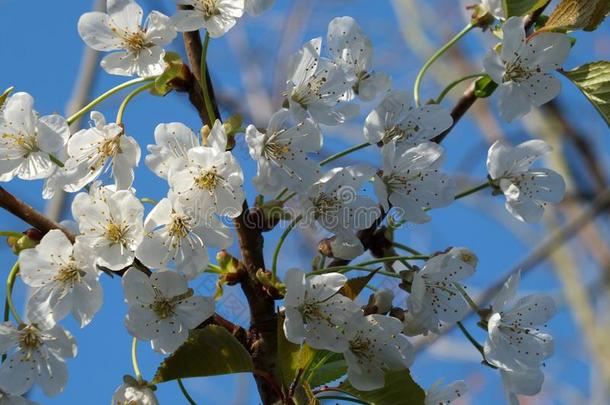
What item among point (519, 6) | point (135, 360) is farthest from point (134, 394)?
point (519, 6)

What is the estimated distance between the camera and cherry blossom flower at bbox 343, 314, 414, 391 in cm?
136

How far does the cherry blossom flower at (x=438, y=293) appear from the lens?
1.44m

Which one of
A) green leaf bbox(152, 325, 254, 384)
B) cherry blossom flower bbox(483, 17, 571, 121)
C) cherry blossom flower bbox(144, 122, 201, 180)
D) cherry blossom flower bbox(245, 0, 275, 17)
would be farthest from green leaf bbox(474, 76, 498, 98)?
green leaf bbox(152, 325, 254, 384)

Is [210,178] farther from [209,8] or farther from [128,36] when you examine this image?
[128,36]

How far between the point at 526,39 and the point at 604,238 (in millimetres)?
5257

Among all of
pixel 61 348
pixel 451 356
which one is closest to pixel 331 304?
pixel 61 348

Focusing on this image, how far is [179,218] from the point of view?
4.27 feet

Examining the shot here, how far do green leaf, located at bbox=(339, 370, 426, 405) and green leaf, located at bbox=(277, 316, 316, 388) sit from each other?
0.45 ft

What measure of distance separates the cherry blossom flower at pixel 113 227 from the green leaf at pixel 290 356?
0.25 meters

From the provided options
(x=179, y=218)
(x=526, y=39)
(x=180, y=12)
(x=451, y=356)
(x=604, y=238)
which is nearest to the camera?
Answer: (x=179, y=218)

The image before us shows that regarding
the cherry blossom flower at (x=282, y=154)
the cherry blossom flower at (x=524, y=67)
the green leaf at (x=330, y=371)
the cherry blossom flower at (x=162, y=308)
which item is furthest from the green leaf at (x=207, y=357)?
the cherry blossom flower at (x=524, y=67)

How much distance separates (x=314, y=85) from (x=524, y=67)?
1.32 ft

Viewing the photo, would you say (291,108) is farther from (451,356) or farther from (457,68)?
(457,68)

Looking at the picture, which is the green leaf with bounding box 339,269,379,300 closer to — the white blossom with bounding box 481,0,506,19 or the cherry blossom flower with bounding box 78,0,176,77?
the cherry blossom flower with bounding box 78,0,176,77
